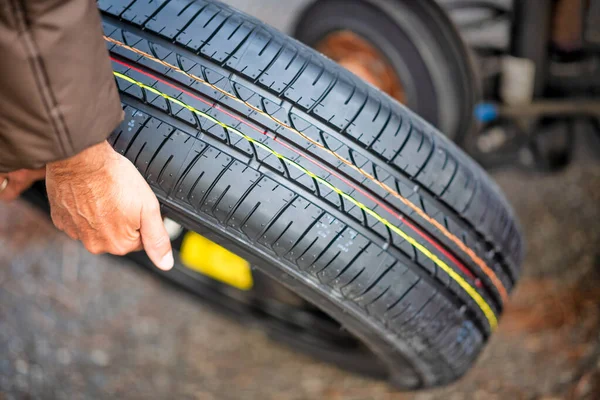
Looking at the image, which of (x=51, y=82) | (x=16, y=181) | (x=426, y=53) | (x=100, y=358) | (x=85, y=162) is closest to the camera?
(x=51, y=82)

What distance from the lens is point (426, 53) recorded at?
1.73 meters

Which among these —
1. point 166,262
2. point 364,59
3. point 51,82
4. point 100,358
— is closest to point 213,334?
point 100,358

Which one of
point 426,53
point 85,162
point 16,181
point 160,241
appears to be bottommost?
point 16,181

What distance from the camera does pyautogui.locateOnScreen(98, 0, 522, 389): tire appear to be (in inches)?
42.4

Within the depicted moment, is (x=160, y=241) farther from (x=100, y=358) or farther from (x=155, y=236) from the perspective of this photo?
(x=100, y=358)

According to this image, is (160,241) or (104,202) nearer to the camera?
(104,202)

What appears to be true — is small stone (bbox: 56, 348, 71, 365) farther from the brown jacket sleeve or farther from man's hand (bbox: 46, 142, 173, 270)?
the brown jacket sleeve

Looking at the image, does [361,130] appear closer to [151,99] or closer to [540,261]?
[151,99]

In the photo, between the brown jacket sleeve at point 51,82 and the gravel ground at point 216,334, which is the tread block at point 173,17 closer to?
the brown jacket sleeve at point 51,82

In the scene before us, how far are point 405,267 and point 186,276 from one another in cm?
107

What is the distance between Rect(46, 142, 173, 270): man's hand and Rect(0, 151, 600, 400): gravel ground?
809 millimetres

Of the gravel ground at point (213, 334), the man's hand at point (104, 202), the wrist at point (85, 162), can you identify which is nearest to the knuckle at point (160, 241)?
the man's hand at point (104, 202)

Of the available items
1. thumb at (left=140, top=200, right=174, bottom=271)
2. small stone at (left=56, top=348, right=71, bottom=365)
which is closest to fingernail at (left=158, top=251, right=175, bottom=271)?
thumb at (left=140, top=200, right=174, bottom=271)

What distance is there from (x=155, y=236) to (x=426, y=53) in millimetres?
1002
